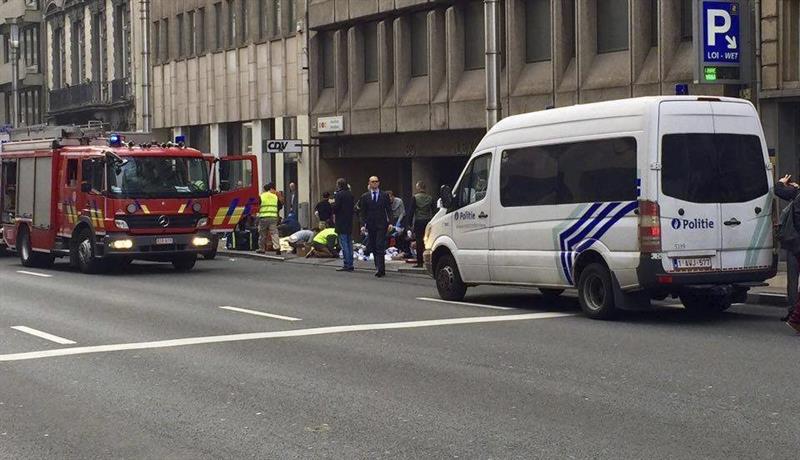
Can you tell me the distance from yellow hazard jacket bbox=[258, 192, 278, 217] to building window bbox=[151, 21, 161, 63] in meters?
22.7

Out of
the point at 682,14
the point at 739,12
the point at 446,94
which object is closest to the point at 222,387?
the point at 739,12

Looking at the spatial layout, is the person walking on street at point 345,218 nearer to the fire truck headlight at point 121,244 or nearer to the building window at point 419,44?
the fire truck headlight at point 121,244

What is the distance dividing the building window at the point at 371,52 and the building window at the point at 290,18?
4.30m

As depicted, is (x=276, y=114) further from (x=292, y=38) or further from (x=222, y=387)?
(x=222, y=387)

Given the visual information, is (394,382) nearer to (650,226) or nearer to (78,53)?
(650,226)

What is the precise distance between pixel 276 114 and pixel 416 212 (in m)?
18.5

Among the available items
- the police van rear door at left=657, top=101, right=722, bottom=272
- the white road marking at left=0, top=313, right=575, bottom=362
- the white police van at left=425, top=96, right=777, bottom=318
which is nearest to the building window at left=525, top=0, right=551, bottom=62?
the white police van at left=425, top=96, right=777, bottom=318

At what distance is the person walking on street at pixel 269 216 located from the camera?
33719 millimetres

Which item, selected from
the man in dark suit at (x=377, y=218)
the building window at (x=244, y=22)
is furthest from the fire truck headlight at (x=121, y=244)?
the building window at (x=244, y=22)

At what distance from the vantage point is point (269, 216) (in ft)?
111

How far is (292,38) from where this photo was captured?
43531 mm

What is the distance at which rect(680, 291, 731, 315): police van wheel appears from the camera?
16.5 metres

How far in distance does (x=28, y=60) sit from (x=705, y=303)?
191 feet

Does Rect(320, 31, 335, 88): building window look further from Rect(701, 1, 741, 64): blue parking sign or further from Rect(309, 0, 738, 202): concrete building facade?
Rect(701, 1, 741, 64): blue parking sign
